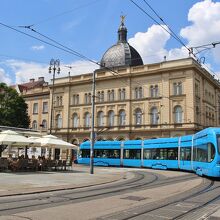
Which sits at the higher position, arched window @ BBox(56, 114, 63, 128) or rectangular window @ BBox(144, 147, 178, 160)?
arched window @ BBox(56, 114, 63, 128)

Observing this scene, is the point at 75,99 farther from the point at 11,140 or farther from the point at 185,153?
the point at 11,140

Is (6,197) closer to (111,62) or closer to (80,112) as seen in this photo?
(80,112)

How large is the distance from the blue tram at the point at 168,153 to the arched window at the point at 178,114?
52.0 feet

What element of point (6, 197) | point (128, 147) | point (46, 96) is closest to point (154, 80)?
point (128, 147)

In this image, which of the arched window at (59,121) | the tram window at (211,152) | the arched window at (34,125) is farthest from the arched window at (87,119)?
the tram window at (211,152)

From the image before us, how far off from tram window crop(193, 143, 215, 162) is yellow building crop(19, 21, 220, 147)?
27.9m

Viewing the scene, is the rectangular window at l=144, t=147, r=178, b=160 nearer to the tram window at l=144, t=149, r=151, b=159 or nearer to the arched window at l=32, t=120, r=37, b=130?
the tram window at l=144, t=149, r=151, b=159

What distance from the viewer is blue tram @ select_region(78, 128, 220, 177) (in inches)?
837

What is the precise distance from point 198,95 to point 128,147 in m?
20.4

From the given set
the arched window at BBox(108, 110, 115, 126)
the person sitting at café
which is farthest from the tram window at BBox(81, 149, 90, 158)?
the person sitting at café

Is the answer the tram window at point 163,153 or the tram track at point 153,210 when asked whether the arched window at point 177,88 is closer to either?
the tram window at point 163,153

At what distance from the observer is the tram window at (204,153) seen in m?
21.1

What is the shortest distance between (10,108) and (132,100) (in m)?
19.7

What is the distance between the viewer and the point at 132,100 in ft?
195
